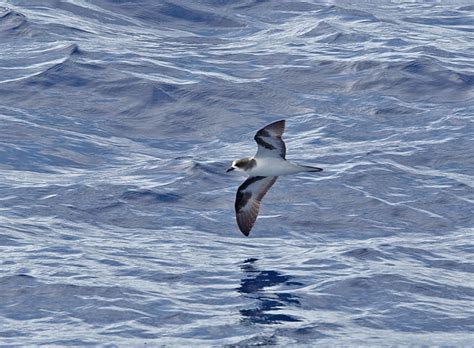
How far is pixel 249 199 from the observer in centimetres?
2292

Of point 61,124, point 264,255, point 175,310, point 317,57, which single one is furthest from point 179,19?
point 175,310

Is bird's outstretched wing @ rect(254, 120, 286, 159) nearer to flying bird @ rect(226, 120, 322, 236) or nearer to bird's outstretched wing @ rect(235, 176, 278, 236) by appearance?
flying bird @ rect(226, 120, 322, 236)

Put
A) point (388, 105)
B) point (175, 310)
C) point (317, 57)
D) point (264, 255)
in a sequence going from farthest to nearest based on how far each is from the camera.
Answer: point (317, 57)
point (388, 105)
point (264, 255)
point (175, 310)

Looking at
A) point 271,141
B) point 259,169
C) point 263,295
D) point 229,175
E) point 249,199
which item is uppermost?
point 271,141

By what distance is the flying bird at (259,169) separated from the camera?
2173cm

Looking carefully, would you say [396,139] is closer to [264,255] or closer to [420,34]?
[264,255]

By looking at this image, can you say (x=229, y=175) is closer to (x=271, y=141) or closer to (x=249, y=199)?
(x=249, y=199)

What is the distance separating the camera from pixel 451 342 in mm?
18109

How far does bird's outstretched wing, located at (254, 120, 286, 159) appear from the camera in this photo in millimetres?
21453

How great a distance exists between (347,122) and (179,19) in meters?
10.3


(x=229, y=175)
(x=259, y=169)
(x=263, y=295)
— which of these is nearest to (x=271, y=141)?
(x=259, y=169)

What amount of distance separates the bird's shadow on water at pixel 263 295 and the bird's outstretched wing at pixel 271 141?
1906 mm

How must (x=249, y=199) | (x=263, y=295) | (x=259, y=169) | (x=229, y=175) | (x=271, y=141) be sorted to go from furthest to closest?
(x=229, y=175) → (x=249, y=199) → (x=259, y=169) → (x=271, y=141) → (x=263, y=295)

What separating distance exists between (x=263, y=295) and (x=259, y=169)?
3222mm
